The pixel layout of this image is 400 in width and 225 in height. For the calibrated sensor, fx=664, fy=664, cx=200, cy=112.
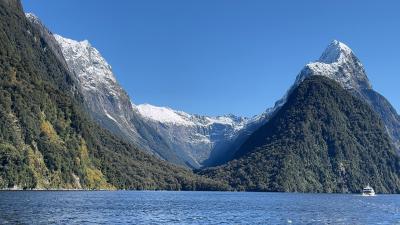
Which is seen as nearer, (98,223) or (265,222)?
(98,223)

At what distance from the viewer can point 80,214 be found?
161m

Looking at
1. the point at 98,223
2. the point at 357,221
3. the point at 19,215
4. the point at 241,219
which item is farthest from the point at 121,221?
the point at 357,221

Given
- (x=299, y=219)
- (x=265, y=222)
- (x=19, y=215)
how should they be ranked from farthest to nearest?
(x=299, y=219) < (x=265, y=222) < (x=19, y=215)

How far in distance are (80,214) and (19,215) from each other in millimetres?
19959

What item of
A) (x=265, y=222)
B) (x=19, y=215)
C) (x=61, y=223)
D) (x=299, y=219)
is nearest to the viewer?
(x=61, y=223)

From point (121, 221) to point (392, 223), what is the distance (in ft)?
209

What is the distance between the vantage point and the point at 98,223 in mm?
136875

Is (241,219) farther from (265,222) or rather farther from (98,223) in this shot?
(98,223)

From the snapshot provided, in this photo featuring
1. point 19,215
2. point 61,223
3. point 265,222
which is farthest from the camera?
point 265,222

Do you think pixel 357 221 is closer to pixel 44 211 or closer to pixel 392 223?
pixel 392 223

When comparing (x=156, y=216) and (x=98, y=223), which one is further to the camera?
(x=156, y=216)

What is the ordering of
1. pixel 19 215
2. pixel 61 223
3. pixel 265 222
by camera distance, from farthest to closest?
pixel 265 222
pixel 19 215
pixel 61 223

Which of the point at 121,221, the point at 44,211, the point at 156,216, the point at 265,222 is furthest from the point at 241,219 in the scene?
the point at 44,211

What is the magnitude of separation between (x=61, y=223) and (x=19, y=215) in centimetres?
1736
